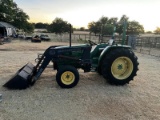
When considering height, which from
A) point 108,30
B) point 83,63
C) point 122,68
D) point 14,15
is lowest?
point 122,68

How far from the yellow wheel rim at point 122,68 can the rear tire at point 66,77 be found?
125 cm

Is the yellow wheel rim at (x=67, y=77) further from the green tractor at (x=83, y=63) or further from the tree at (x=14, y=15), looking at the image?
the tree at (x=14, y=15)

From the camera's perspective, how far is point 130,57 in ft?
19.0

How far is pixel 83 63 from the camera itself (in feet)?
18.9

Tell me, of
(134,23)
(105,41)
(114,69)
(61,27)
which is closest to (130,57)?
(114,69)

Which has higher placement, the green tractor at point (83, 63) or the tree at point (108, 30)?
the tree at point (108, 30)

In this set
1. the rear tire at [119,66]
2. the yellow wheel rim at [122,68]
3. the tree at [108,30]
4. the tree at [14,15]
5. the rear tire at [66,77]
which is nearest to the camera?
the rear tire at [66,77]

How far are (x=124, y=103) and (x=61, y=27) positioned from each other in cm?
4263

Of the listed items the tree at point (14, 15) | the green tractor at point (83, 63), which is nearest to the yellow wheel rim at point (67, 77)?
the green tractor at point (83, 63)

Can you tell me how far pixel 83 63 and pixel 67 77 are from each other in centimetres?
75

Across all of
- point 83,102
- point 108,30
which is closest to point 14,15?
point 108,30

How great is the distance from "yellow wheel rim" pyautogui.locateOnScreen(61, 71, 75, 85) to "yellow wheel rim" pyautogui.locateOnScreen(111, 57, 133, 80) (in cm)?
130

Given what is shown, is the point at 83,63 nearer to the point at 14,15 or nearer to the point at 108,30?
Result: the point at 108,30

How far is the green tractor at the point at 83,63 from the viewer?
5332 mm
